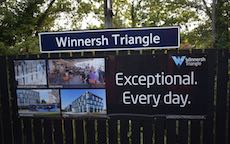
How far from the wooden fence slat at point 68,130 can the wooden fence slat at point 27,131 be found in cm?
70

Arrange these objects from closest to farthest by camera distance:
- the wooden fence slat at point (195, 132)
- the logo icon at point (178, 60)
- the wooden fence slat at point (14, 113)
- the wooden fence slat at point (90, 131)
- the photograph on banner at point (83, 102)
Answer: the logo icon at point (178, 60) < the wooden fence slat at point (195, 132) < the photograph on banner at point (83, 102) < the wooden fence slat at point (90, 131) < the wooden fence slat at point (14, 113)

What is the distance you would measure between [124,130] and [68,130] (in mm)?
1023

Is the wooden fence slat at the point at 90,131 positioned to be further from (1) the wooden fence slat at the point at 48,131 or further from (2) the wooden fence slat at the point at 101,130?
(1) the wooden fence slat at the point at 48,131

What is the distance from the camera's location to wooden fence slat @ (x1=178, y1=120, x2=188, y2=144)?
216 inches

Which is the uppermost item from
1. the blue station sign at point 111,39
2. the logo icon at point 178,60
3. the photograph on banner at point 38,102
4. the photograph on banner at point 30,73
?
the blue station sign at point 111,39

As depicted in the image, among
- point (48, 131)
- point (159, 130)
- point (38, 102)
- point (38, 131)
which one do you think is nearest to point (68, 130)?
point (48, 131)

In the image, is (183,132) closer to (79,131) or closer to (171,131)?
(171,131)

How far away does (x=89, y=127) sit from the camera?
591 cm

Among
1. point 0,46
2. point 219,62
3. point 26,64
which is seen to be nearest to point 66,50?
point 26,64

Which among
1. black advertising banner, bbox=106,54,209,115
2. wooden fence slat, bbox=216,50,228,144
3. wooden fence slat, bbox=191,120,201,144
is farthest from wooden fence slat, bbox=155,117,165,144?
wooden fence slat, bbox=216,50,228,144

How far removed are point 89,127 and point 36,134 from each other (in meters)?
1.05

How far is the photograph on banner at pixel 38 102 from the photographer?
583 cm

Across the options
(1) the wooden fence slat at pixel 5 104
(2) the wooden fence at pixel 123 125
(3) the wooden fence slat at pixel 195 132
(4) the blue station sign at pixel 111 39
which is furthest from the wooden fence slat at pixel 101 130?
(1) the wooden fence slat at pixel 5 104

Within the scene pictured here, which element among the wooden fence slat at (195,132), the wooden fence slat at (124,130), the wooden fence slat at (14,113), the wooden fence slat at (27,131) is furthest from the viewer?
the wooden fence slat at (27,131)
